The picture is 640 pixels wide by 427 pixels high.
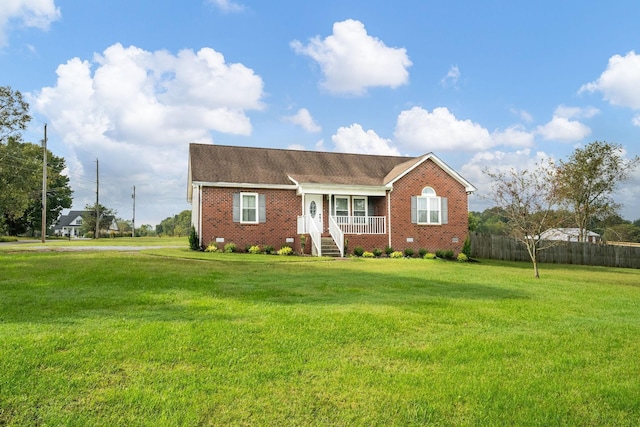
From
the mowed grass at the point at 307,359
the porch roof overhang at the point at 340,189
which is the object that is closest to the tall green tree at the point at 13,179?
the porch roof overhang at the point at 340,189

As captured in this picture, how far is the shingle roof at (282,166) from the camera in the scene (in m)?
22.5

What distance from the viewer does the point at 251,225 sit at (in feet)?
71.6

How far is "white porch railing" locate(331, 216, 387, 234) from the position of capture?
22688 millimetres

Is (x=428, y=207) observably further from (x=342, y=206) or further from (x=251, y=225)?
(x=251, y=225)

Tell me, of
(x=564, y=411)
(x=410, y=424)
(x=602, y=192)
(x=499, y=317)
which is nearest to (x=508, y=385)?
(x=564, y=411)

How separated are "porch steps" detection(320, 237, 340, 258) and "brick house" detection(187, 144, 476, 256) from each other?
5cm

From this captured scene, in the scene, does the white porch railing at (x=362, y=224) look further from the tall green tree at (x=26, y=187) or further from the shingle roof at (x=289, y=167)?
the tall green tree at (x=26, y=187)

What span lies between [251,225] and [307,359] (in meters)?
17.0

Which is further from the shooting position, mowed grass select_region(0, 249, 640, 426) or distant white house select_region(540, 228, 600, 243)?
distant white house select_region(540, 228, 600, 243)

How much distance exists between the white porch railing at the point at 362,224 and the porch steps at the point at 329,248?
125 cm

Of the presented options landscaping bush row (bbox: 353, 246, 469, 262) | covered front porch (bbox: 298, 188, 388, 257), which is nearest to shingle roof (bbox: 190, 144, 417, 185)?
covered front porch (bbox: 298, 188, 388, 257)

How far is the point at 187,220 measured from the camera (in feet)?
312

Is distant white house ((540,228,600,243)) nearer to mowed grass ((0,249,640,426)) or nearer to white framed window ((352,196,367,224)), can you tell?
white framed window ((352,196,367,224))

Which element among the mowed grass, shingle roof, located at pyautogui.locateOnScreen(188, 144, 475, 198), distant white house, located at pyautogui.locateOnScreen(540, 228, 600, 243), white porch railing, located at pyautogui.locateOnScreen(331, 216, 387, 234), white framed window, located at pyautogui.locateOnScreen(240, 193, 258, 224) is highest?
shingle roof, located at pyautogui.locateOnScreen(188, 144, 475, 198)
